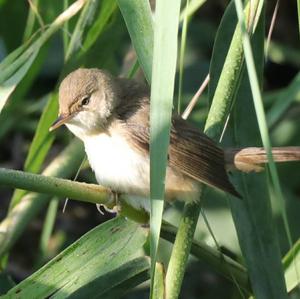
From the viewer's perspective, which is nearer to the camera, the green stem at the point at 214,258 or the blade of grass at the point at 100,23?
the green stem at the point at 214,258

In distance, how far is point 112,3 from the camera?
229 cm

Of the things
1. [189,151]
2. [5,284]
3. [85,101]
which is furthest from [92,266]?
[85,101]

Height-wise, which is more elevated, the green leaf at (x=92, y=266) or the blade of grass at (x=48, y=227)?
the green leaf at (x=92, y=266)

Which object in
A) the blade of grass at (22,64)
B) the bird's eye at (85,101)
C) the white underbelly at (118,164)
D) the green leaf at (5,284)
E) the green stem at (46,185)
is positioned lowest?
the green leaf at (5,284)

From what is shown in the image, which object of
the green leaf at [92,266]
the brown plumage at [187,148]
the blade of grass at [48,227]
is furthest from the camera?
the blade of grass at [48,227]

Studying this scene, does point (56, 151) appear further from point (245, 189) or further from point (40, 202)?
point (245, 189)

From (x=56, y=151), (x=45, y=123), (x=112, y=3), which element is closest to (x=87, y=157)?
(x=45, y=123)

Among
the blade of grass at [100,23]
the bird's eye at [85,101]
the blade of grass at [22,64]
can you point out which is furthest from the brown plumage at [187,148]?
the blade of grass at [22,64]

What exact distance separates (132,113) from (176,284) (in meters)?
0.73

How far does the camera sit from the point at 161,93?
1.53 metres

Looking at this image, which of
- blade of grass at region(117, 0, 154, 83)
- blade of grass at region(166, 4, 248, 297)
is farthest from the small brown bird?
blade of grass at region(117, 0, 154, 83)

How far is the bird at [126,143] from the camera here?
2.20 m

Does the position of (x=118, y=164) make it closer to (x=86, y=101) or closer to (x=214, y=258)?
(x=86, y=101)

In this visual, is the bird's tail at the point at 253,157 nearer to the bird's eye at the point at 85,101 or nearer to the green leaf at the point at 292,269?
the green leaf at the point at 292,269
